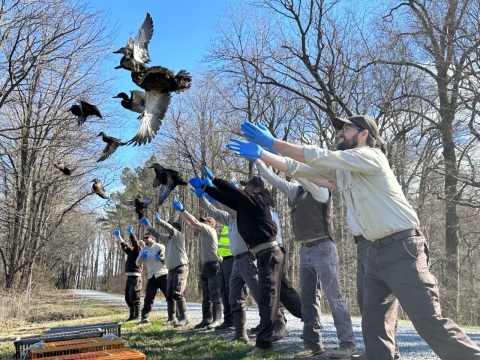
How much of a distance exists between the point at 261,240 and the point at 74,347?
2614mm

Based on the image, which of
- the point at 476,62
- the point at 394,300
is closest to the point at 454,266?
the point at 476,62

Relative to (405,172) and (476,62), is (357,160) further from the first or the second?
(405,172)

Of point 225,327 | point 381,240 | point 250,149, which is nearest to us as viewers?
point 381,240

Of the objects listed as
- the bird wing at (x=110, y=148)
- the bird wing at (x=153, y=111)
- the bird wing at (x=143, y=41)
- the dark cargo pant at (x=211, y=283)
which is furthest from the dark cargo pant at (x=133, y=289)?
the bird wing at (x=143, y=41)

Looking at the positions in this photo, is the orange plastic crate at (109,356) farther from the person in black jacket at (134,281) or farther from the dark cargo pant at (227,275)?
the person in black jacket at (134,281)

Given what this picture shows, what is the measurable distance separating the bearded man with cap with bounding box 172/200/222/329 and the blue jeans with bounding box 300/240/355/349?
2.99 m

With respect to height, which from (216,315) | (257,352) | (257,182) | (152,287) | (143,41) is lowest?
(257,352)

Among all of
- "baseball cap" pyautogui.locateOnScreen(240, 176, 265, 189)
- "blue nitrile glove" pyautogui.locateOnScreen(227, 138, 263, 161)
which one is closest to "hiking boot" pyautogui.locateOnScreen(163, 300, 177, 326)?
"baseball cap" pyautogui.locateOnScreen(240, 176, 265, 189)

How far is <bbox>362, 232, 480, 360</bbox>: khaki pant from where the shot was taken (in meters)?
2.78

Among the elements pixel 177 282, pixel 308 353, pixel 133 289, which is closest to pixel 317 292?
pixel 308 353

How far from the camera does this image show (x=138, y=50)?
446 centimetres

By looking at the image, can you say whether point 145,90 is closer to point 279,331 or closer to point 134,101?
point 134,101

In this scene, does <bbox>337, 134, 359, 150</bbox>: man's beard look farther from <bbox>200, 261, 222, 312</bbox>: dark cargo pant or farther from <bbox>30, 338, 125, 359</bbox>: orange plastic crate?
<bbox>200, 261, 222, 312</bbox>: dark cargo pant

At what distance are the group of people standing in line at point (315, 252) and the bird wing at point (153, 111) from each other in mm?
1040
